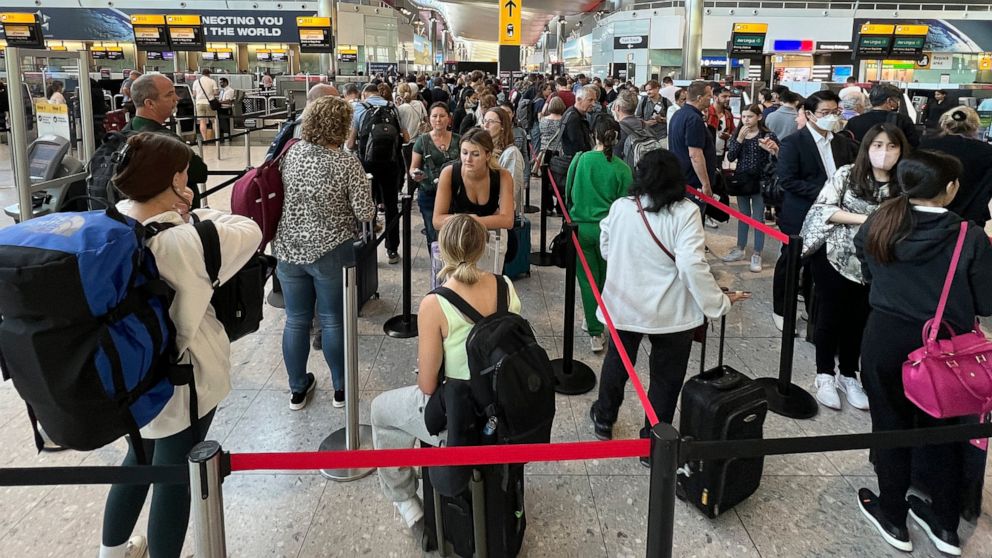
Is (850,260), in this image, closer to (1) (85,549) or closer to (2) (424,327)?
(2) (424,327)

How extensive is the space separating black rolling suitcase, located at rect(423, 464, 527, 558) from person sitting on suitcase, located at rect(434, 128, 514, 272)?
203 centimetres

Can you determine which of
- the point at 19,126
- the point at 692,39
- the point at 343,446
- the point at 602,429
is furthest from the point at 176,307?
the point at 692,39

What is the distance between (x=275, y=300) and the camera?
5750 mm

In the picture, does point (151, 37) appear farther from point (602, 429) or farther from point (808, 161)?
point (602, 429)

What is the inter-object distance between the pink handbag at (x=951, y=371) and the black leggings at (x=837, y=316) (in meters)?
1.39

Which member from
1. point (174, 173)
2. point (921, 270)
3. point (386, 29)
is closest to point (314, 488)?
point (174, 173)

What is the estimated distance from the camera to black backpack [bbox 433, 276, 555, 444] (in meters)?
2.11

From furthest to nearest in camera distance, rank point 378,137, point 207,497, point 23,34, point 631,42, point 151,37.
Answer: point 631,42 < point 151,37 < point 23,34 < point 378,137 < point 207,497

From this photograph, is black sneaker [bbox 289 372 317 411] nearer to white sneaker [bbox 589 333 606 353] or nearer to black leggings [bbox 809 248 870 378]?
white sneaker [bbox 589 333 606 353]

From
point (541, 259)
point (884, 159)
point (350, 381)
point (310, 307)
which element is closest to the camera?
point (350, 381)

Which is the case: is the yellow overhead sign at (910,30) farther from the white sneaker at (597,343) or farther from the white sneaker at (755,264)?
the white sneaker at (597,343)

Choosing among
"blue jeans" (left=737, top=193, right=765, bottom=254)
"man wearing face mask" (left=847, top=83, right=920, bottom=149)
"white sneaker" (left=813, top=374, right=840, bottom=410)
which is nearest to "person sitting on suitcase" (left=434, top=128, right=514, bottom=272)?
"white sneaker" (left=813, top=374, right=840, bottom=410)

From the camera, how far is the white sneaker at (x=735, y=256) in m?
7.14

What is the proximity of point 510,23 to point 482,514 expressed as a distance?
14202mm
